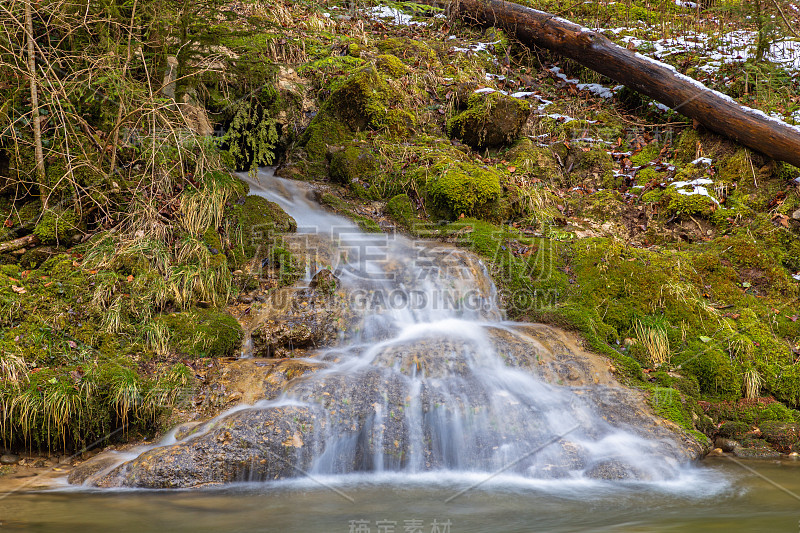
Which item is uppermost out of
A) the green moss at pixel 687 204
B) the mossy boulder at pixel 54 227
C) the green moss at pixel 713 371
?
the green moss at pixel 687 204

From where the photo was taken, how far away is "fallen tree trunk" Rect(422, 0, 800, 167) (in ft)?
24.6

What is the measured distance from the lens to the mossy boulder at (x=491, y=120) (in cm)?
888

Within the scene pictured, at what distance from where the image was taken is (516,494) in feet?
13.2

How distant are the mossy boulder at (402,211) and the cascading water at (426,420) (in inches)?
77.9

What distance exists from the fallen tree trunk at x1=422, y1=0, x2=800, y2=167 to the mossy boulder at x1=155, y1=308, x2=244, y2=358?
795cm

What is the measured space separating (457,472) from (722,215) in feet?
19.2

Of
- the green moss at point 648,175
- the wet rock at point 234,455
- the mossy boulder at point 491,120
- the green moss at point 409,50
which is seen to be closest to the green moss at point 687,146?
the green moss at point 648,175

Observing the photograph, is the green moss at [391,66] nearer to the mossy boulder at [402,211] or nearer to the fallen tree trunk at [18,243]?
the mossy boulder at [402,211]

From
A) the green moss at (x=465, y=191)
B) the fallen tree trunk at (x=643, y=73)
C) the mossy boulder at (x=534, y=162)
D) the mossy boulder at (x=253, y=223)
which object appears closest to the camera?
the mossy boulder at (x=253, y=223)

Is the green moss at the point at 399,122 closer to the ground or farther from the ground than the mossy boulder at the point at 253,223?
farther from the ground

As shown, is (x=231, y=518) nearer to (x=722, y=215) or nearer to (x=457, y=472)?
(x=457, y=472)

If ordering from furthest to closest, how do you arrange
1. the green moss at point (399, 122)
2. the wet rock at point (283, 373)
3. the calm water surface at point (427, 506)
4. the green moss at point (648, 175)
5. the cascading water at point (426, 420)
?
the green moss at point (399, 122) < the green moss at point (648, 175) < the wet rock at point (283, 373) < the cascading water at point (426, 420) < the calm water surface at point (427, 506)

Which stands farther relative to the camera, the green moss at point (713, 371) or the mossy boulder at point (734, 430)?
the green moss at point (713, 371)

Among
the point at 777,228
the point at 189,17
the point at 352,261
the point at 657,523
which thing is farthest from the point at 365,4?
the point at 657,523
